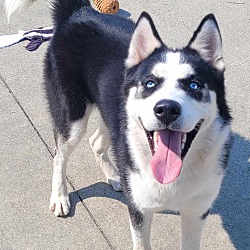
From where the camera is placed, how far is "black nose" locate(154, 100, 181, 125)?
2795 mm

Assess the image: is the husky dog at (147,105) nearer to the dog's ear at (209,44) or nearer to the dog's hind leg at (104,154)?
the dog's ear at (209,44)

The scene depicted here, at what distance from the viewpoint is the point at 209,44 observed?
3.23 meters

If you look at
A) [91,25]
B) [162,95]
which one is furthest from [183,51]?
[91,25]

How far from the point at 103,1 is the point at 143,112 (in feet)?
7.94

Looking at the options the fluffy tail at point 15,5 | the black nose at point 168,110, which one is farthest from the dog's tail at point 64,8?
the black nose at point 168,110

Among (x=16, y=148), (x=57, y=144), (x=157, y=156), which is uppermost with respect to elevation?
(x=157, y=156)

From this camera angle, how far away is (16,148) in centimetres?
461

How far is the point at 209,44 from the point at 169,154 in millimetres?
675

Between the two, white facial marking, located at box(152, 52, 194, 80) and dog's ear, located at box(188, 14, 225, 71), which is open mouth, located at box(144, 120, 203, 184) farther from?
dog's ear, located at box(188, 14, 225, 71)

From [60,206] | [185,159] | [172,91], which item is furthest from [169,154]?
[60,206]

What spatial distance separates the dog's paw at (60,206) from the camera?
4.07 m

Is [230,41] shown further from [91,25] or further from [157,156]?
[157,156]

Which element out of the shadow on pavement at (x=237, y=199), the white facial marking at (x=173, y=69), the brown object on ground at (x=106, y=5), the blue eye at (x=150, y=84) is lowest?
the shadow on pavement at (x=237, y=199)

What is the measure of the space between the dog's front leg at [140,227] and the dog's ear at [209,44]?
0.95 metres
